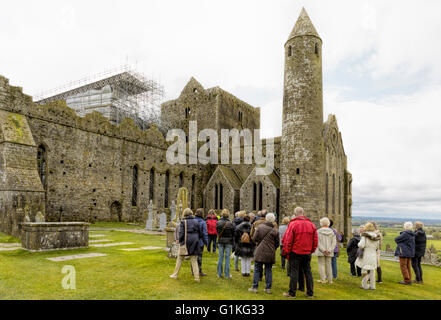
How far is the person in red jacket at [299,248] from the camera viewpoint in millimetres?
6703

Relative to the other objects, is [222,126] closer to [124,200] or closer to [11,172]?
[124,200]

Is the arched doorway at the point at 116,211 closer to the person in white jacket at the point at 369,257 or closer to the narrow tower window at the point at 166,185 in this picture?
the narrow tower window at the point at 166,185

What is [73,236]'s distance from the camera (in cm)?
1145

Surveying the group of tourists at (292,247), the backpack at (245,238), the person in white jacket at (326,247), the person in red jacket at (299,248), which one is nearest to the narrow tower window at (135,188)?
the group of tourists at (292,247)

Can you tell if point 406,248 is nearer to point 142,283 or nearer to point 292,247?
point 292,247

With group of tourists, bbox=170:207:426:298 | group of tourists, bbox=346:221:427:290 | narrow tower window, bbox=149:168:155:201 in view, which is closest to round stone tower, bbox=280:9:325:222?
narrow tower window, bbox=149:168:155:201

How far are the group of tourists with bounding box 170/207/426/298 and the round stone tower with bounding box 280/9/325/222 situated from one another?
13382mm

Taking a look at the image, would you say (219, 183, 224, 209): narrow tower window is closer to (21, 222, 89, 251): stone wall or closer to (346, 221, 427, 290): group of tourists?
(21, 222, 89, 251): stone wall

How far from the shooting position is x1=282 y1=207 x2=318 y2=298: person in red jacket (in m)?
6.70

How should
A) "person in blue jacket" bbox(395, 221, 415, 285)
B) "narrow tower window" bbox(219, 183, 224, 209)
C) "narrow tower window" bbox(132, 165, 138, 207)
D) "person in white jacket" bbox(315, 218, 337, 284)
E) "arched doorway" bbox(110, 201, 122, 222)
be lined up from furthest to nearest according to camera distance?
"narrow tower window" bbox(219, 183, 224, 209) < "narrow tower window" bbox(132, 165, 138, 207) < "arched doorway" bbox(110, 201, 122, 222) < "person in blue jacket" bbox(395, 221, 415, 285) < "person in white jacket" bbox(315, 218, 337, 284)

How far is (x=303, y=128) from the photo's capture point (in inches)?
925
